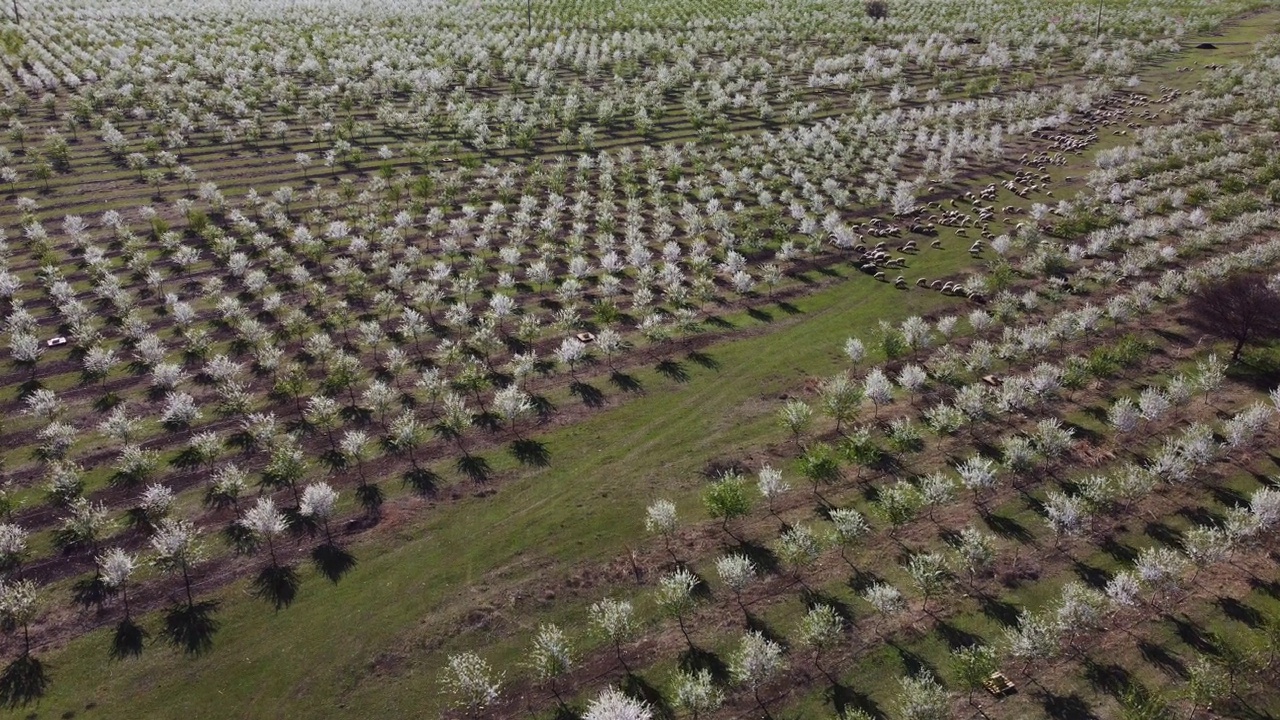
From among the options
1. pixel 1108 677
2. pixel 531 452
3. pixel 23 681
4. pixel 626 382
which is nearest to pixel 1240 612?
pixel 1108 677

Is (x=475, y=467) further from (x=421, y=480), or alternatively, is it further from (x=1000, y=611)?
(x=1000, y=611)

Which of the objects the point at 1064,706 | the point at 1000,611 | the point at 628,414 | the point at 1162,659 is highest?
the point at 1162,659

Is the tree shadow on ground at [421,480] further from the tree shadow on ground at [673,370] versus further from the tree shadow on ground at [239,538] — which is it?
the tree shadow on ground at [673,370]

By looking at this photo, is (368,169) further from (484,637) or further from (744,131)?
(484,637)

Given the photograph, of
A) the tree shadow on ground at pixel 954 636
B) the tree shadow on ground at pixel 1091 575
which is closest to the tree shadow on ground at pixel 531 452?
the tree shadow on ground at pixel 954 636

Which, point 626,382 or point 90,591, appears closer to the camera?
point 90,591
